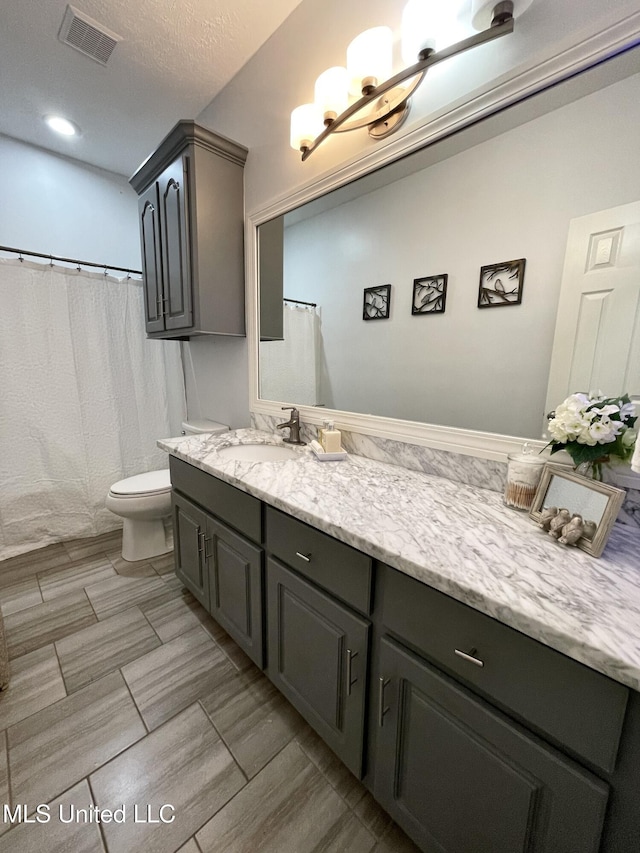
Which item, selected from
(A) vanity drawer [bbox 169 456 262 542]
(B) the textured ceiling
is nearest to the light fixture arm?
(B) the textured ceiling

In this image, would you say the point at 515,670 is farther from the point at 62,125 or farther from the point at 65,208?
the point at 65,208

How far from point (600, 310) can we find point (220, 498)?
1.32 m

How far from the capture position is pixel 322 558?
2.99 ft

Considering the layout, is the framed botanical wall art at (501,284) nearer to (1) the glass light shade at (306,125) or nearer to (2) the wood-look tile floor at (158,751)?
(1) the glass light shade at (306,125)

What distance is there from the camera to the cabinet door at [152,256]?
191 centimetres

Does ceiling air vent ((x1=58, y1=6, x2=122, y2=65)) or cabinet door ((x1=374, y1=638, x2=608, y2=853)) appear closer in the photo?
cabinet door ((x1=374, y1=638, x2=608, y2=853))

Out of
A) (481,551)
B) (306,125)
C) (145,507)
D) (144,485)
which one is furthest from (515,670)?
(144,485)

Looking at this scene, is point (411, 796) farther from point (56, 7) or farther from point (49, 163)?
point (49, 163)

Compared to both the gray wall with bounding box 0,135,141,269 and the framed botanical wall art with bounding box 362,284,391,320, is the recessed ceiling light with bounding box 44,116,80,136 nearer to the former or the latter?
the gray wall with bounding box 0,135,141,269

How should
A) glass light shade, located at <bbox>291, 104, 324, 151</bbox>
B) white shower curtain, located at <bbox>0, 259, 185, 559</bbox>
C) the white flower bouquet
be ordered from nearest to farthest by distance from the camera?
1. the white flower bouquet
2. glass light shade, located at <bbox>291, 104, 324, 151</bbox>
3. white shower curtain, located at <bbox>0, 259, 185, 559</bbox>

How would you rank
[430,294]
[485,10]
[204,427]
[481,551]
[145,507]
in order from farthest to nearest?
[204,427] < [145,507] < [430,294] < [485,10] < [481,551]

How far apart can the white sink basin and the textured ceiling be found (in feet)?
5.98

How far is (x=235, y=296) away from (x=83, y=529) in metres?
1.96

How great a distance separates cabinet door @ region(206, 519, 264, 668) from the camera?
47.1 inches
